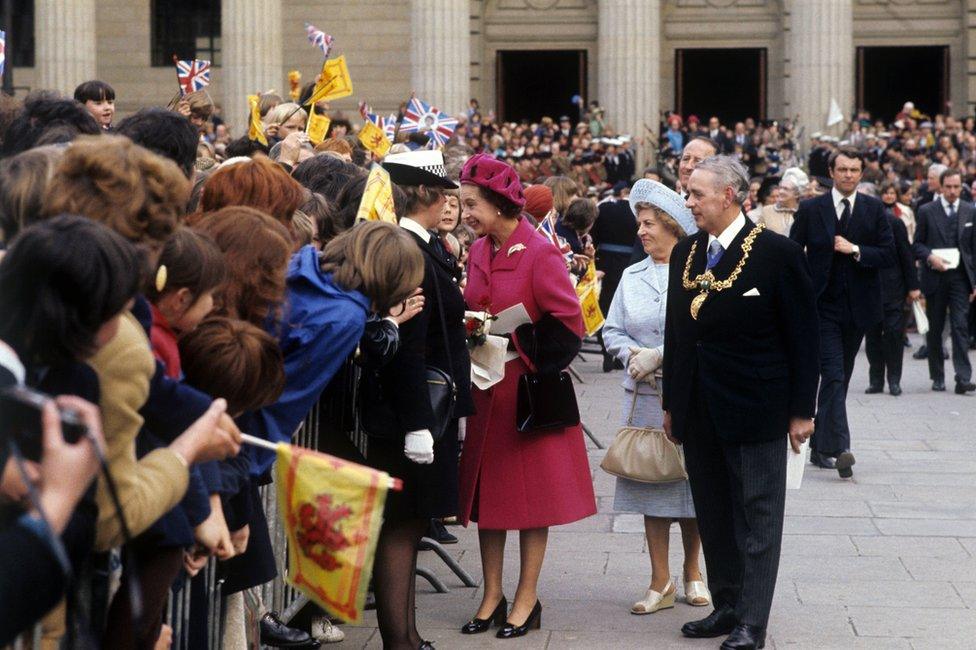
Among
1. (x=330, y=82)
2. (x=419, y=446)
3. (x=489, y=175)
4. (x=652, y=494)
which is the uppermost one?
(x=330, y=82)

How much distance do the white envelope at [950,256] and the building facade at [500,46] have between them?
59.5 feet

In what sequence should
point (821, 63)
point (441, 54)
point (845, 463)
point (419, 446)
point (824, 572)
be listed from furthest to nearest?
1. point (821, 63)
2. point (441, 54)
3. point (845, 463)
4. point (824, 572)
5. point (419, 446)

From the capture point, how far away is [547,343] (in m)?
7.02

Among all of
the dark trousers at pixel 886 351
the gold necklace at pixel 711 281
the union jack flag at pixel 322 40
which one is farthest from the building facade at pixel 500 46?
the gold necklace at pixel 711 281

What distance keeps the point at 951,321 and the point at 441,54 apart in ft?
64.8

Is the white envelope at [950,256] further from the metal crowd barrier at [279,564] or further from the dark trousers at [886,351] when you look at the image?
the metal crowd barrier at [279,564]

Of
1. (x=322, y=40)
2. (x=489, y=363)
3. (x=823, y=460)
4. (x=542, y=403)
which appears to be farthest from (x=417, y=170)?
(x=322, y=40)

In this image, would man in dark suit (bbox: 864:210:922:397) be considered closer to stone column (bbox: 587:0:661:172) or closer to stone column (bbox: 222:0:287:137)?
stone column (bbox: 587:0:661:172)

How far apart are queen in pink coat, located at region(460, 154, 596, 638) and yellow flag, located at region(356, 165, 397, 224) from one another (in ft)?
2.24

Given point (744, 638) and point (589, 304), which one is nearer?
point (744, 638)

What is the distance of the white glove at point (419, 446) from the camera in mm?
5926

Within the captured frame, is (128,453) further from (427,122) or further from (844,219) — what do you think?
(427,122)

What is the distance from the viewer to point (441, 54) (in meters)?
34.1

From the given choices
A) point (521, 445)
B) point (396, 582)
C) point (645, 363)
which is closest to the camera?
point (396, 582)
